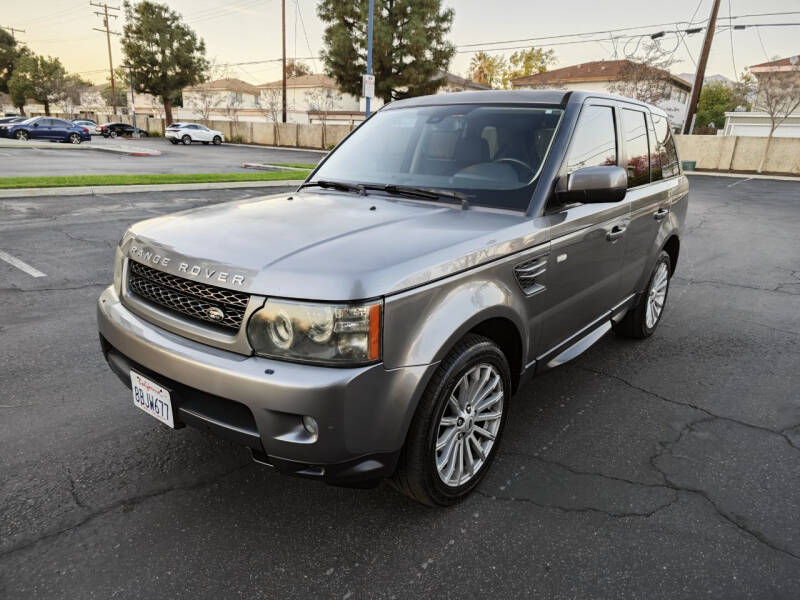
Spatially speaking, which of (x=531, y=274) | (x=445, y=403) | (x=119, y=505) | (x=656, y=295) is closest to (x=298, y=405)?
(x=445, y=403)

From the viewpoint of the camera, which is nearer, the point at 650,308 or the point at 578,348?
the point at 578,348

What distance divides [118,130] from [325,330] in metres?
54.8

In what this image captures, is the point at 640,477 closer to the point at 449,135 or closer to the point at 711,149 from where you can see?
the point at 449,135

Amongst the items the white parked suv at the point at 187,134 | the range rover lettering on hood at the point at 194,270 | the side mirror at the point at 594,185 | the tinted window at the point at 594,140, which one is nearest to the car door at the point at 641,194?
the tinted window at the point at 594,140

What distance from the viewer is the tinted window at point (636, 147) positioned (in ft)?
12.2

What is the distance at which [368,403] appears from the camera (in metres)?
1.91

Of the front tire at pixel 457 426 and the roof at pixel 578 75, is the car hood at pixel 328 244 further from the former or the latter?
the roof at pixel 578 75

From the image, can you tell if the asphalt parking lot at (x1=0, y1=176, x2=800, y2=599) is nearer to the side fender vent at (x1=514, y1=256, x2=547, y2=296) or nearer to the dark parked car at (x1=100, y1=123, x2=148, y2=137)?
the side fender vent at (x1=514, y1=256, x2=547, y2=296)

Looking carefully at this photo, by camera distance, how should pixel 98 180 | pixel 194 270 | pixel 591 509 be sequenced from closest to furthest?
pixel 194 270 → pixel 591 509 → pixel 98 180

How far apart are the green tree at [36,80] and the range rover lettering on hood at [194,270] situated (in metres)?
81.3

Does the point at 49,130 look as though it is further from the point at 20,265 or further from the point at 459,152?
the point at 459,152

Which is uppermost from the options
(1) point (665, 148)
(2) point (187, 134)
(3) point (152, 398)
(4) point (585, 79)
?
(4) point (585, 79)

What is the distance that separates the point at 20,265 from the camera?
6016mm

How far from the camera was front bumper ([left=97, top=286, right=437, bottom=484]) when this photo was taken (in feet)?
6.08
